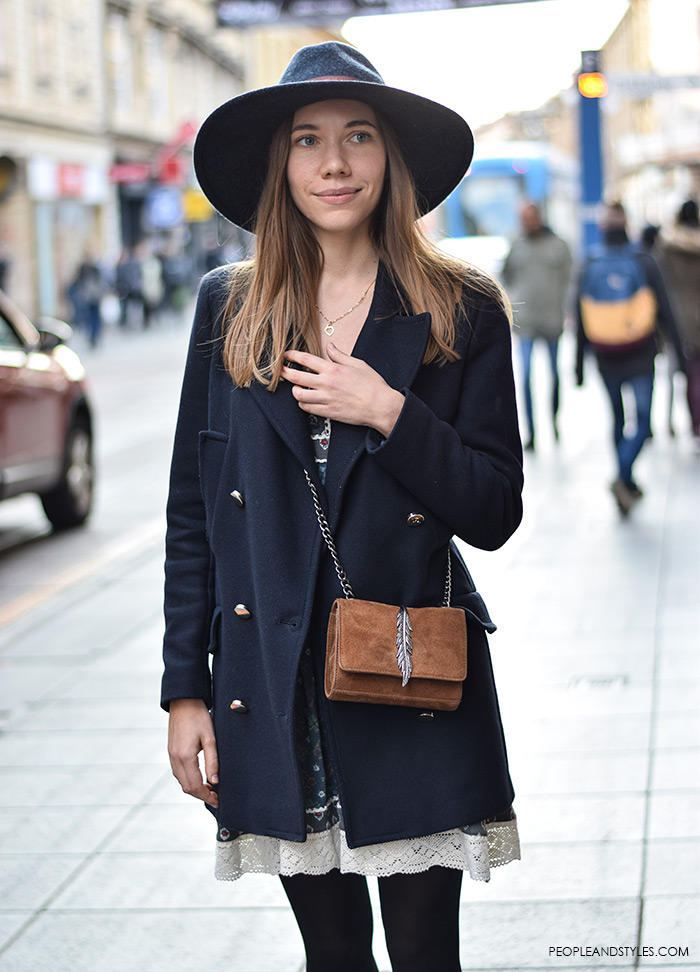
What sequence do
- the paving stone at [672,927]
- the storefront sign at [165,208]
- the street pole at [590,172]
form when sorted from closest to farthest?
the paving stone at [672,927] < the street pole at [590,172] < the storefront sign at [165,208]

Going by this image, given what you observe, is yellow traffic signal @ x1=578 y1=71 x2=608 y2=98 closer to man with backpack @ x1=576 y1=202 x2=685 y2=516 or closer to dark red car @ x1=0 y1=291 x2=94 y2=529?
man with backpack @ x1=576 y1=202 x2=685 y2=516

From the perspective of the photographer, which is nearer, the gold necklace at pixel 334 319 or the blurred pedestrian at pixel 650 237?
the gold necklace at pixel 334 319

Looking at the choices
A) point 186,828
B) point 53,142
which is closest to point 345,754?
point 186,828

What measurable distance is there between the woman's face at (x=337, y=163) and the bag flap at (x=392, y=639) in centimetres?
61

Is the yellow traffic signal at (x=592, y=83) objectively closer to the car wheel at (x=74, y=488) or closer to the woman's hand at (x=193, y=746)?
the car wheel at (x=74, y=488)

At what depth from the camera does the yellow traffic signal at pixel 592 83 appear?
48.2 ft

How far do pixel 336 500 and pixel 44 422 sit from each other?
293 inches

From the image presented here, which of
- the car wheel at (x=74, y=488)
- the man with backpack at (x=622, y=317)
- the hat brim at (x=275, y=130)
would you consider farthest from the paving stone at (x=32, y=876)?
the car wheel at (x=74, y=488)

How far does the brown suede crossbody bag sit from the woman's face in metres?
0.44

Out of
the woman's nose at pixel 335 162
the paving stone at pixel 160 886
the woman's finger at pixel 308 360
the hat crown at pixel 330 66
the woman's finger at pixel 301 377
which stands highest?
the hat crown at pixel 330 66

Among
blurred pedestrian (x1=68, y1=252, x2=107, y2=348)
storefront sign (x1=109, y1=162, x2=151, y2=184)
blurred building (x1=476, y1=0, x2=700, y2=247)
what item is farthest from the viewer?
storefront sign (x1=109, y1=162, x2=151, y2=184)

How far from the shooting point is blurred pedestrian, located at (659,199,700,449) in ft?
35.6

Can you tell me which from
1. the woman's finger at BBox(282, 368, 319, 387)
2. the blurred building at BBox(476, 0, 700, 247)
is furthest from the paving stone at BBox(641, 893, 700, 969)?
the blurred building at BBox(476, 0, 700, 247)

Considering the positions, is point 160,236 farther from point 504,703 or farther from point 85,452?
point 504,703
